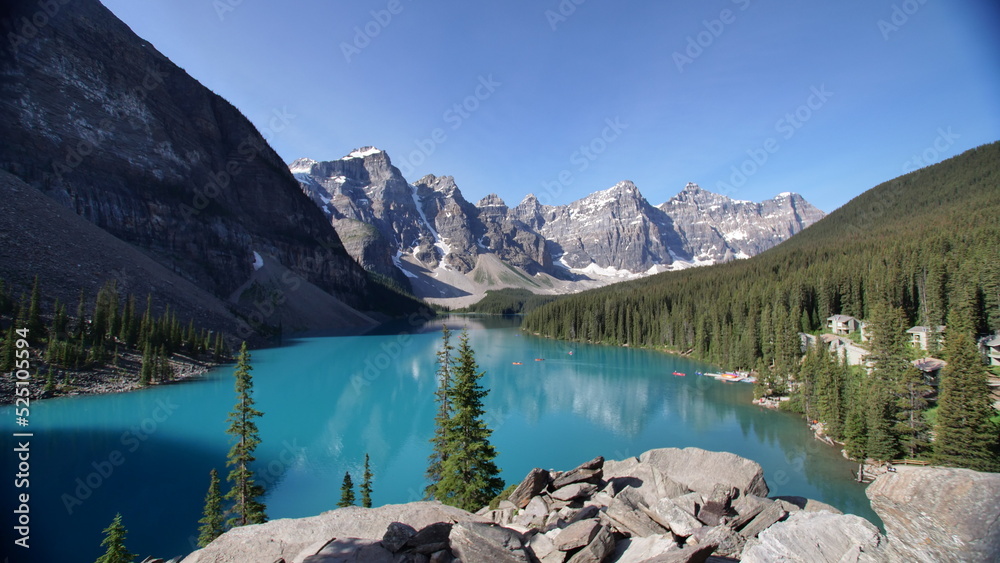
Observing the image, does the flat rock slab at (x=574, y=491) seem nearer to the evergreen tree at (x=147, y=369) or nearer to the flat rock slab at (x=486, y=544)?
the flat rock slab at (x=486, y=544)

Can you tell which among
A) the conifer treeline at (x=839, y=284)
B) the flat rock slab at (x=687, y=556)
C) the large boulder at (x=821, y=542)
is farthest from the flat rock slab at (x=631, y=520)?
the conifer treeline at (x=839, y=284)

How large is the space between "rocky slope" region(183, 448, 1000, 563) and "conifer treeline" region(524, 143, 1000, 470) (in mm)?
20898

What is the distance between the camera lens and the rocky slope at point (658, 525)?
461cm

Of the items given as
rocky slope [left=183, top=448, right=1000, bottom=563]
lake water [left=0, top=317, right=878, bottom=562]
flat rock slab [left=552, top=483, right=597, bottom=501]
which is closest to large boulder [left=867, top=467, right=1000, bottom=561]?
rocky slope [left=183, top=448, right=1000, bottom=563]

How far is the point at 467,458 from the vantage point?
633 inches

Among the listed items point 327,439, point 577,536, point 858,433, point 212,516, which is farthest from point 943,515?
point 327,439

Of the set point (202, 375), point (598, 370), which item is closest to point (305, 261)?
point (202, 375)

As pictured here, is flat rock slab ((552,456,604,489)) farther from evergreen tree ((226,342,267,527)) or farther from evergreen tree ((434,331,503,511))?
evergreen tree ((226,342,267,527))

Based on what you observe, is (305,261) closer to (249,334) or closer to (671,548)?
(249,334)

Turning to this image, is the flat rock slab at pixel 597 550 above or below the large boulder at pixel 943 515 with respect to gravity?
below

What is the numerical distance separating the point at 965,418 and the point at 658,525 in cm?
2363

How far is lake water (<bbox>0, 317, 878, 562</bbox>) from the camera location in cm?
1883

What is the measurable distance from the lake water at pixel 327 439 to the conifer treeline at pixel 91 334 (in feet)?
17.0

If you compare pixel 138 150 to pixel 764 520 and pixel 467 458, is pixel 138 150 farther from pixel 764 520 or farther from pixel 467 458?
pixel 764 520
